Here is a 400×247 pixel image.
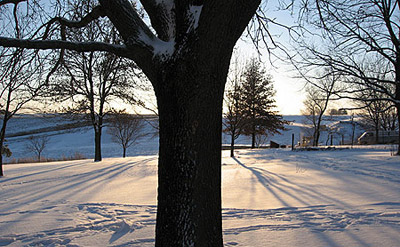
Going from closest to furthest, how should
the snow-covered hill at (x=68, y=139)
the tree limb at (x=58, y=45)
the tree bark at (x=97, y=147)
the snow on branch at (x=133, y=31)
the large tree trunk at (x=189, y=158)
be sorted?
1. the large tree trunk at (x=189, y=158)
2. the snow on branch at (x=133, y=31)
3. the tree limb at (x=58, y=45)
4. the tree bark at (x=97, y=147)
5. the snow-covered hill at (x=68, y=139)

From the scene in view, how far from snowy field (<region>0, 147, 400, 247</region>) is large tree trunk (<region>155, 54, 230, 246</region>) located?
118cm

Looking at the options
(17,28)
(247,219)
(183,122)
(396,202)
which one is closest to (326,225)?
(247,219)

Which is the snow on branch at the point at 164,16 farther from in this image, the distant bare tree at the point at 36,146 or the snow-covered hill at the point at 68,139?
the snow-covered hill at the point at 68,139

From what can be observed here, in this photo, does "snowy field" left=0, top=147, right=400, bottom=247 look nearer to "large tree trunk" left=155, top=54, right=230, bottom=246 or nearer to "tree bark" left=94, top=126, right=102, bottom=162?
"large tree trunk" left=155, top=54, right=230, bottom=246

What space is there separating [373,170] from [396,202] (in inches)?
167

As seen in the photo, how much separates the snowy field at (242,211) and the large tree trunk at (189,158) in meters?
1.18

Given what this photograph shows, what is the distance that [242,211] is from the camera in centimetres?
448

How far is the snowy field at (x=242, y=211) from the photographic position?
3250mm

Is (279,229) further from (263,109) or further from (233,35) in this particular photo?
(263,109)

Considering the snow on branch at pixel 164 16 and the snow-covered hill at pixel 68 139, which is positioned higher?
the snow on branch at pixel 164 16

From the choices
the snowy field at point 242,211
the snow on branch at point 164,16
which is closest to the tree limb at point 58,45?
the snow on branch at point 164,16

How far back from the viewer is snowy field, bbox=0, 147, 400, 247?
3.25 meters

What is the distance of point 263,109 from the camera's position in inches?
1131

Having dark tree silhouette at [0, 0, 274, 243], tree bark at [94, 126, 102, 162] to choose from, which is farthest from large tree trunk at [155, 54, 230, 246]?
tree bark at [94, 126, 102, 162]
